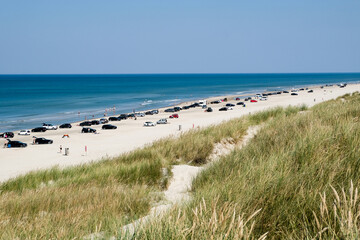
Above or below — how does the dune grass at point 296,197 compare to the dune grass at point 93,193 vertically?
above

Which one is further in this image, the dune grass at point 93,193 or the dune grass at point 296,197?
the dune grass at point 93,193

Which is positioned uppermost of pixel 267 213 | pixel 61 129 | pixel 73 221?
pixel 267 213

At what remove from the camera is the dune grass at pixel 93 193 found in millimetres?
3777

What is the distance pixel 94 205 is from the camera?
5027 millimetres

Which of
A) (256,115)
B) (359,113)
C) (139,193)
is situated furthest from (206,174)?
(256,115)

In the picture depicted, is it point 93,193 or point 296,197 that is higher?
point 296,197

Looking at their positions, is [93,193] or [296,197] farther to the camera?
[93,193]

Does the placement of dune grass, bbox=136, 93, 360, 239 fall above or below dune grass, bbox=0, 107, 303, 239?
above

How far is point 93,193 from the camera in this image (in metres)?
5.98

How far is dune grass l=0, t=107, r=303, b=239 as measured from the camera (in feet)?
12.4

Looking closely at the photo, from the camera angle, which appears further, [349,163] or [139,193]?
[139,193]

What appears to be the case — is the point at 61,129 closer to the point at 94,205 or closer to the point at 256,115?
the point at 256,115

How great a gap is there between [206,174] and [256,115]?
1132cm

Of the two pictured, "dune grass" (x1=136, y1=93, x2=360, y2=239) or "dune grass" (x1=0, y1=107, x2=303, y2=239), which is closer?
"dune grass" (x1=136, y1=93, x2=360, y2=239)
